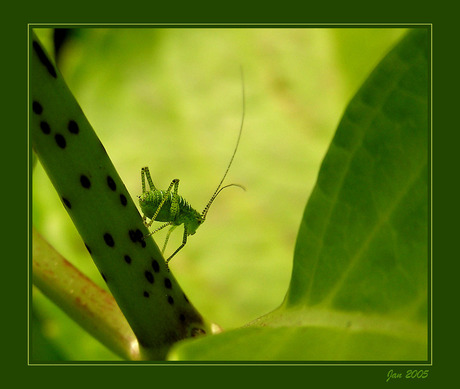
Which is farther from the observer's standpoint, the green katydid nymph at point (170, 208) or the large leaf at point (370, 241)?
the green katydid nymph at point (170, 208)

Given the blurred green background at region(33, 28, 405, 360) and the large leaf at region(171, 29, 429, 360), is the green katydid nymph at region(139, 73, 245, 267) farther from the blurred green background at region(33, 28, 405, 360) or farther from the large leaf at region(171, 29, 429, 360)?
the large leaf at region(171, 29, 429, 360)

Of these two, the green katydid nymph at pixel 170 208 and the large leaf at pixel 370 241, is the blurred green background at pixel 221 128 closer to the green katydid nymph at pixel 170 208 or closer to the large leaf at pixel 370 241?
the green katydid nymph at pixel 170 208

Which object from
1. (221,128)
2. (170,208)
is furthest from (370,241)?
(221,128)

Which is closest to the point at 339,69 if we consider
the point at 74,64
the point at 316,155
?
the point at 316,155

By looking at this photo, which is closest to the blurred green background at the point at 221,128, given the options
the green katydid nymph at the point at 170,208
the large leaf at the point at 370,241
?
the green katydid nymph at the point at 170,208

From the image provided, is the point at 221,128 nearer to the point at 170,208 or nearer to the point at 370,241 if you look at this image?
the point at 170,208

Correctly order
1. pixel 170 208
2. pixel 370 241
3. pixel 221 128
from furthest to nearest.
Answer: pixel 221 128
pixel 170 208
pixel 370 241
